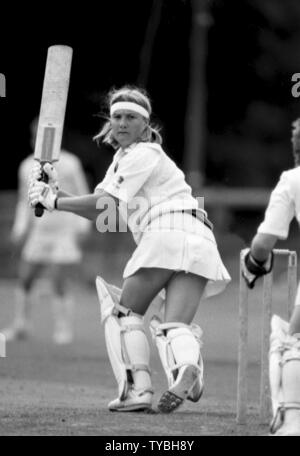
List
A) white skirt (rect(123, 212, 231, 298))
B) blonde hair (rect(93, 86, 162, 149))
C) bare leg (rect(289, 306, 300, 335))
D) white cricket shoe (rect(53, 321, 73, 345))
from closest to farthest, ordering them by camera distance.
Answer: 1. bare leg (rect(289, 306, 300, 335))
2. white skirt (rect(123, 212, 231, 298))
3. blonde hair (rect(93, 86, 162, 149))
4. white cricket shoe (rect(53, 321, 73, 345))

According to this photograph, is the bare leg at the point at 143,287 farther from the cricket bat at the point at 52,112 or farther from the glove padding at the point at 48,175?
the cricket bat at the point at 52,112

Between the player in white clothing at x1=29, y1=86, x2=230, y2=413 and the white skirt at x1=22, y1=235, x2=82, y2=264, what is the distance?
6.01 m

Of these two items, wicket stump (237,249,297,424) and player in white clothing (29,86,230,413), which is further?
player in white clothing (29,86,230,413)

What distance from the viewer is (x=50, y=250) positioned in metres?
13.9

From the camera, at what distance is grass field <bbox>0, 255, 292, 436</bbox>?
6664 mm

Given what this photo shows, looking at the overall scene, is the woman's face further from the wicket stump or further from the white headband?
the wicket stump

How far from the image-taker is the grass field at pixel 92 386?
21.9 ft

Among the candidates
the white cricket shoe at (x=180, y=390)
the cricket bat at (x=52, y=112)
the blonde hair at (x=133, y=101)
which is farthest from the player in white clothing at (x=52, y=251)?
the white cricket shoe at (x=180, y=390)

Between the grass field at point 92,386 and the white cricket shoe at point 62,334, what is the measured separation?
3.4 inches

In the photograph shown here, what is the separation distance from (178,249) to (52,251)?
6504 mm

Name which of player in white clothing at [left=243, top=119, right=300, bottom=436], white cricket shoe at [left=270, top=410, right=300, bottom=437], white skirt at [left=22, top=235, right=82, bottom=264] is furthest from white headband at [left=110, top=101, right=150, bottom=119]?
white skirt at [left=22, top=235, right=82, bottom=264]

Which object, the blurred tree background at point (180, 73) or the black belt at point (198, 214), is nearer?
the black belt at point (198, 214)

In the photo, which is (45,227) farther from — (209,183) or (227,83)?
(209,183)
